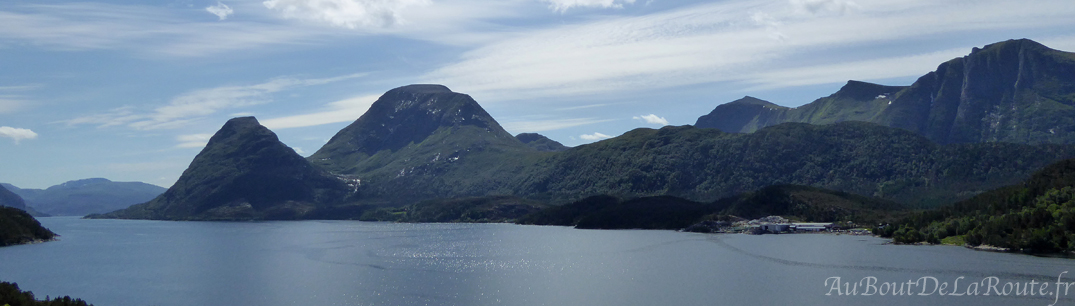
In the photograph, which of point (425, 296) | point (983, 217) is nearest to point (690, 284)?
point (425, 296)

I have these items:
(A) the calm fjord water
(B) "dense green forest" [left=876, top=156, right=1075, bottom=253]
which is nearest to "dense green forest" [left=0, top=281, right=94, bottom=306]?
(A) the calm fjord water

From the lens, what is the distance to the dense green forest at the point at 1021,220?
14625 centimetres

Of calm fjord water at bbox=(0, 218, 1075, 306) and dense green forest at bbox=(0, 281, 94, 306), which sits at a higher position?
dense green forest at bbox=(0, 281, 94, 306)

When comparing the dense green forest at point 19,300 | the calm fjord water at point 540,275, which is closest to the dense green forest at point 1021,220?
the calm fjord water at point 540,275

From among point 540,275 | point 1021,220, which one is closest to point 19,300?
point 540,275

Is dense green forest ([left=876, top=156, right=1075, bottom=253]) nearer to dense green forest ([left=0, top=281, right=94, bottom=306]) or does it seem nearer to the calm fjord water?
the calm fjord water

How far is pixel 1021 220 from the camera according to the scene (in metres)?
159

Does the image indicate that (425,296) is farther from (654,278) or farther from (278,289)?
(654,278)

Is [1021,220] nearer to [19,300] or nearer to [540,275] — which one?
[540,275]

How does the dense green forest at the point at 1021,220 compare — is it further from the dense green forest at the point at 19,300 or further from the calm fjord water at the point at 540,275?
the dense green forest at the point at 19,300

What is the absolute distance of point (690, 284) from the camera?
117875 millimetres

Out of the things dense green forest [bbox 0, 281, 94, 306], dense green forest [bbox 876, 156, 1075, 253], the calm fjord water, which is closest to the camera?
dense green forest [bbox 0, 281, 94, 306]

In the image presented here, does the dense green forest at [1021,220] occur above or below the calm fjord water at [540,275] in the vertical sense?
above

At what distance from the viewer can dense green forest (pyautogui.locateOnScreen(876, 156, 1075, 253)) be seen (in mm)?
146250
